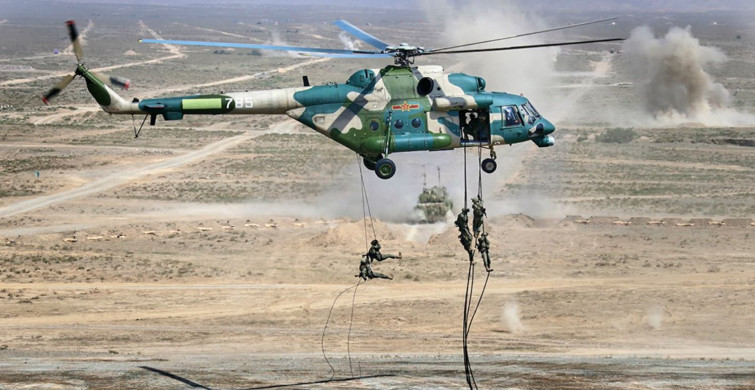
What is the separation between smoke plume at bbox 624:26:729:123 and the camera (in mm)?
81938

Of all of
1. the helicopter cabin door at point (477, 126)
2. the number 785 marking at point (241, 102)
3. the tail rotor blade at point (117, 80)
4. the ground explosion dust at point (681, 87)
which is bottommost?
the helicopter cabin door at point (477, 126)

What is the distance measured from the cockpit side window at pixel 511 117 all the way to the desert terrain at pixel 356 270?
21.7 feet

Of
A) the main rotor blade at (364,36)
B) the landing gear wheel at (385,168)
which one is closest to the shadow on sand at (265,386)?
the landing gear wheel at (385,168)

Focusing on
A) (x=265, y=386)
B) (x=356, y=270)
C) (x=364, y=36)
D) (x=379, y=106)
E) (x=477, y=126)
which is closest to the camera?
(x=379, y=106)

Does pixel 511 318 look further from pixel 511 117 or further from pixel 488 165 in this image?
pixel 511 117

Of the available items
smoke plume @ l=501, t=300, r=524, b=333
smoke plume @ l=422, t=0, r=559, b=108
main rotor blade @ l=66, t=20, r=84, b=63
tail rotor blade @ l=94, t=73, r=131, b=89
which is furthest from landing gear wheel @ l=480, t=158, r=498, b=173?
smoke plume @ l=422, t=0, r=559, b=108

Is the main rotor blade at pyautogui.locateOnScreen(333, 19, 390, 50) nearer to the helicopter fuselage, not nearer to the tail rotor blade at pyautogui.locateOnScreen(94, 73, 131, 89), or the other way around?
the helicopter fuselage

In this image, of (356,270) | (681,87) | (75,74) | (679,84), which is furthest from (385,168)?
(681,87)

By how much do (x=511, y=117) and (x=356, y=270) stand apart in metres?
13.7

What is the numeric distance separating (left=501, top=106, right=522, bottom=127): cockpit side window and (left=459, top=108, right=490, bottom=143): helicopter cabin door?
0.46 meters

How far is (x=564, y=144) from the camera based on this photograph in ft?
247

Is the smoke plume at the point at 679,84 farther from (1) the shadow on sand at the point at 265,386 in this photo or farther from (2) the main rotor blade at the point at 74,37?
(2) the main rotor blade at the point at 74,37

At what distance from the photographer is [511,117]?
26125mm

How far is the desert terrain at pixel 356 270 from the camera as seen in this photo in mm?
28266
